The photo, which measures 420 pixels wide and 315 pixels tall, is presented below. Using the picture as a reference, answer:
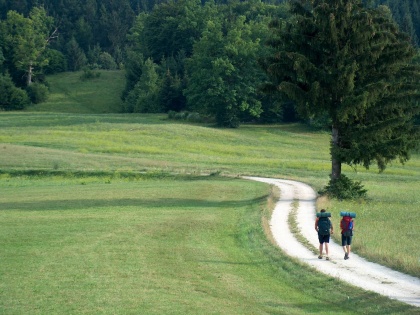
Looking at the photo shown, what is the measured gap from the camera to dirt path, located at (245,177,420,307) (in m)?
17.6

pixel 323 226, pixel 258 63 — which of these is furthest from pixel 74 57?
pixel 323 226

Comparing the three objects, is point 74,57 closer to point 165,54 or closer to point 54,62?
point 54,62

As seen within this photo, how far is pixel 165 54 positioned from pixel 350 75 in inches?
4071

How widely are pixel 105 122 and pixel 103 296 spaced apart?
76.6 meters

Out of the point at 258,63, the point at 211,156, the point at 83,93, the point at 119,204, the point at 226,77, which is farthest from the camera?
the point at 83,93

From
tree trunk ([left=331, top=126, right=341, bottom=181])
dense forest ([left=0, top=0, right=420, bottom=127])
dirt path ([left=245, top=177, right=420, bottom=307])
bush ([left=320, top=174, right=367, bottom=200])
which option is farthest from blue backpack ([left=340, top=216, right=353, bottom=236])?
dense forest ([left=0, top=0, right=420, bottom=127])

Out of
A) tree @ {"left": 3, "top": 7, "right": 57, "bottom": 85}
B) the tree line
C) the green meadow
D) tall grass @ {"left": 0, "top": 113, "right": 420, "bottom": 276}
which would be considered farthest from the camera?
tree @ {"left": 3, "top": 7, "right": 57, "bottom": 85}

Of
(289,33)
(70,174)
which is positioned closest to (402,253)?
(289,33)

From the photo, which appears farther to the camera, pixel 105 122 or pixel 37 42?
pixel 37 42

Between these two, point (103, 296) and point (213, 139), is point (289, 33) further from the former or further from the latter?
point (213, 139)

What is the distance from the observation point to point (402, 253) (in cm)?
2273

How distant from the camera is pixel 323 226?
74.6 ft

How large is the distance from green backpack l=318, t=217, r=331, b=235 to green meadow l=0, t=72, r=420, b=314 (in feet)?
4.87

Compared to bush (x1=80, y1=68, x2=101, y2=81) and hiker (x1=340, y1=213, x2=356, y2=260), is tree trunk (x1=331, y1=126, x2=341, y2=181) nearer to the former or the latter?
hiker (x1=340, y1=213, x2=356, y2=260)
